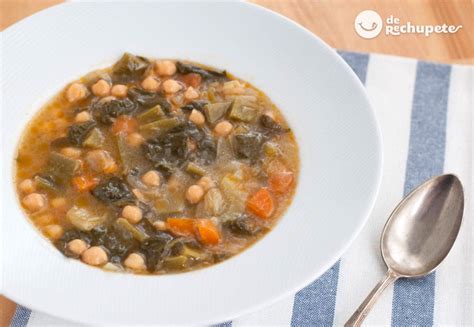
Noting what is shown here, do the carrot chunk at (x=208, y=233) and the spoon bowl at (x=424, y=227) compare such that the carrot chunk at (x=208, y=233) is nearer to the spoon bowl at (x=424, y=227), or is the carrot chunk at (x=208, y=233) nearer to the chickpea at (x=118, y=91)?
the spoon bowl at (x=424, y=227)

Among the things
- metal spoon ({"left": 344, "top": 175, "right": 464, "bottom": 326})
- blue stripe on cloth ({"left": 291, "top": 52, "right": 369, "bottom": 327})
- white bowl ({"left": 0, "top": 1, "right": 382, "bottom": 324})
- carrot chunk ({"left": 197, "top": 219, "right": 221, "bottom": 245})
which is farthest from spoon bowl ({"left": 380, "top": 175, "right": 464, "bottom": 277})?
carrot chunk ({"left": 197, "top": 219, "right": 221, "bottom": 245})

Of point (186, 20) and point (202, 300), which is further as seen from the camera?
point (186, 20)

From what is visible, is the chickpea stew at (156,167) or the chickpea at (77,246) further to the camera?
the chickpea stew at (156,167)

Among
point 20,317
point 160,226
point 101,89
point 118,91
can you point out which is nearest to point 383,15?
A: point 118,91

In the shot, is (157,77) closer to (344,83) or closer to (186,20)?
(186,20)

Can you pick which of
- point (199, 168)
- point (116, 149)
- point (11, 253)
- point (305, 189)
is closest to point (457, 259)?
point (305, 189)

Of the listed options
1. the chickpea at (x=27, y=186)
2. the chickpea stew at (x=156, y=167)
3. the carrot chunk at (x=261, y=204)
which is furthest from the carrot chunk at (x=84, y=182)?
the carrot chunk at (x=261, y=204)
